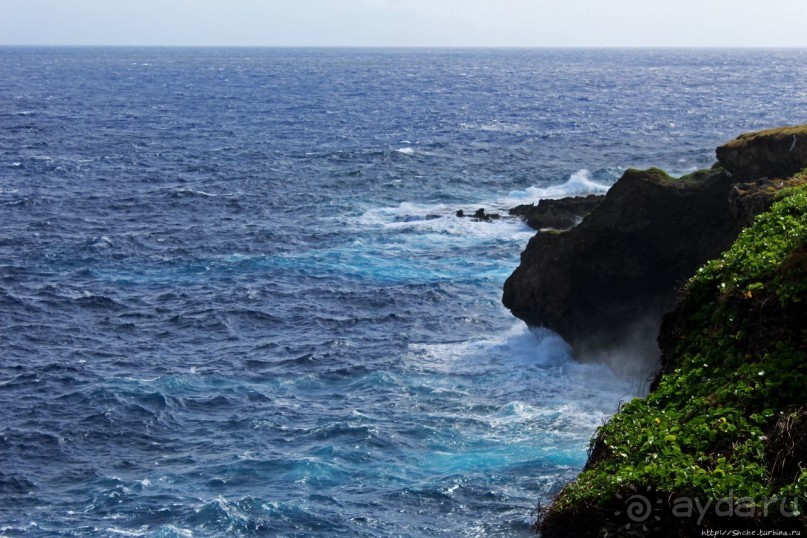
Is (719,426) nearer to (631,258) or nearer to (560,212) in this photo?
(631,258)

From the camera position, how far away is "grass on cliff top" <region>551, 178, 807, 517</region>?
13000 mm

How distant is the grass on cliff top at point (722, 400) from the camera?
13.0 metres

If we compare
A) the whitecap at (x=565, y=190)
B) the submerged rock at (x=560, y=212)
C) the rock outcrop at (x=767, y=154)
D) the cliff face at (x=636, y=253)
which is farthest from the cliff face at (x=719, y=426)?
the whitecap at (x=565, y=190)

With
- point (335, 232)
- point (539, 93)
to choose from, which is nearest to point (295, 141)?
point (335, 232)

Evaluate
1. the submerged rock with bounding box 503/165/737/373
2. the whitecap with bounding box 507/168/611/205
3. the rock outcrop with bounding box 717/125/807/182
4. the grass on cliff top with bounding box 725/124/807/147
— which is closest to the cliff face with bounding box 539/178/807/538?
the rock outcrop with bounding box 717/125/807/182

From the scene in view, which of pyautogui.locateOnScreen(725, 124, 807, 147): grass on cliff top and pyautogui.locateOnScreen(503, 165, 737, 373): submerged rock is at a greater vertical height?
pyautogui.locateOnScreen(725, 124, 807, 147): grass on cliff top

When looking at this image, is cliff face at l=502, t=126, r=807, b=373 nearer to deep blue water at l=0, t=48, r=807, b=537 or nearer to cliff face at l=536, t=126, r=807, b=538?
deep blue water at l=0, t=48, r=807, b=537

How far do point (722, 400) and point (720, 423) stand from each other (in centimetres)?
79

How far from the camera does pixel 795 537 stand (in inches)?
460

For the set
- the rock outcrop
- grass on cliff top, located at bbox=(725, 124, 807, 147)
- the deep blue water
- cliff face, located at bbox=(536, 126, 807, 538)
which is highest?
grass on cliff top, located at bbox=(725, 124, 807, 147)

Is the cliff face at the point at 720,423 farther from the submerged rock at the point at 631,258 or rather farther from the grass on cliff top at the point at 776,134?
the submerged rock at the point at 631,258

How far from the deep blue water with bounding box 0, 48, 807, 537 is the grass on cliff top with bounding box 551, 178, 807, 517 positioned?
33.4 feet

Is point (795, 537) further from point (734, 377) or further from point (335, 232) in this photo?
point (335, 232)

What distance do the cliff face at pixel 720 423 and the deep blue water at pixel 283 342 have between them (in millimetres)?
10086
